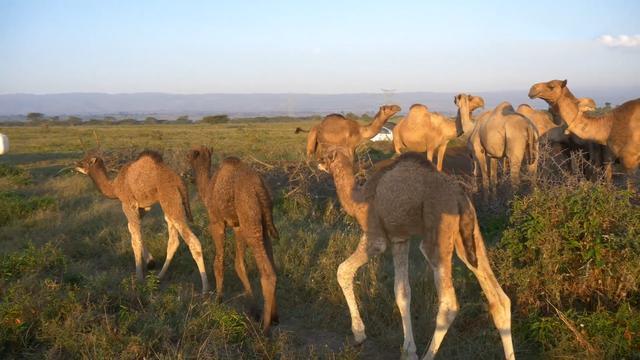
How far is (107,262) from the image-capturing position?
8703mm

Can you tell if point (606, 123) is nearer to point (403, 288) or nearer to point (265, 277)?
point (403, 288)

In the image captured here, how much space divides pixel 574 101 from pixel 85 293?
9525mm

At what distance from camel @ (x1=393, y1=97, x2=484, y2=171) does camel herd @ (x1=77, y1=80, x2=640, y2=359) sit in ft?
8.78

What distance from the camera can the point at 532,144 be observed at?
443 inches

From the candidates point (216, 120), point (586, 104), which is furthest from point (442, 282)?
point (216, 120)

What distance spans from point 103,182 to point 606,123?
8931 mm

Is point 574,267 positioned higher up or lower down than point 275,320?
higher up

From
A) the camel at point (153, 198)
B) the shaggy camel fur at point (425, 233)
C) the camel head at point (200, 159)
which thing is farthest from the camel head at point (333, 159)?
the camel at point (153, 198)

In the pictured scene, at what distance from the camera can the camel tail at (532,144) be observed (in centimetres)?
1113

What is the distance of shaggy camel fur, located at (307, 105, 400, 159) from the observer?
483 inches

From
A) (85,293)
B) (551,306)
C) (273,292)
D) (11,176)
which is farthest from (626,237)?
(11,176)

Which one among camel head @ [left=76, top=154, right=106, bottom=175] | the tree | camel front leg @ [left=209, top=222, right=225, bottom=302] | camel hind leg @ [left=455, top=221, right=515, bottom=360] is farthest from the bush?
the tree

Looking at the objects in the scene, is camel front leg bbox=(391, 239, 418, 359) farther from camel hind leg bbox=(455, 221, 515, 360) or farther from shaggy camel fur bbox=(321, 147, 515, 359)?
camel hind leg bbox=(455, 221, 515, 360)

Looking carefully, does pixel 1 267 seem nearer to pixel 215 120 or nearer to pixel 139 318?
pixel 139 318
